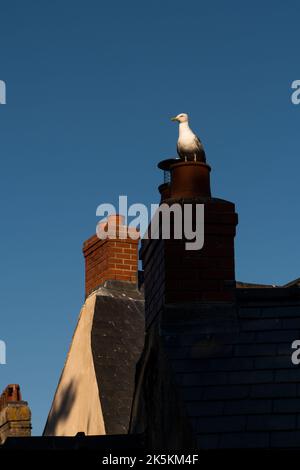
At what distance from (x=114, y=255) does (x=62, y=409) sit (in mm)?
2865

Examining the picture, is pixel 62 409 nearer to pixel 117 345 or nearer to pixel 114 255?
pixel 117 345

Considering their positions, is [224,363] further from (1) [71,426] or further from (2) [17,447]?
(1) [71,426]

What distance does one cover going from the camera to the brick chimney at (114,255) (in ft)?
72.1

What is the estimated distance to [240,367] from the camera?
12836 mm

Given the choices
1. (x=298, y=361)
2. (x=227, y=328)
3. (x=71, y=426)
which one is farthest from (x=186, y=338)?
(x=71, y=426)

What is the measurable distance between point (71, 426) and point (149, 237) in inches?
244

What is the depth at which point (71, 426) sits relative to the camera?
20500mm

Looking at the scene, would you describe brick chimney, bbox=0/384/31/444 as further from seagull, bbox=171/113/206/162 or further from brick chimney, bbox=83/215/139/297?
seagull, bbox=171/113/206/162

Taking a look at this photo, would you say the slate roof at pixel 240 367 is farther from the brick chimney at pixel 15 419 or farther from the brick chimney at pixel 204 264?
the brick chimney at pixel 15 419

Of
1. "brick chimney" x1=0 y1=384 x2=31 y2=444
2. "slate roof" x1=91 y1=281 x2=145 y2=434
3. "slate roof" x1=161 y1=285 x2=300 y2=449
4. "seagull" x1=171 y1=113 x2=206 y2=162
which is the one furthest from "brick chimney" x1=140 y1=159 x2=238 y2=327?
"brick chimney" x1=0 y1=384 x2=31 y2=444

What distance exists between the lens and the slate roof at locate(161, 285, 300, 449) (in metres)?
12.0

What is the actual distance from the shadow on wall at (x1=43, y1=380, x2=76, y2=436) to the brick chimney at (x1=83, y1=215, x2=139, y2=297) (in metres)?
1.92

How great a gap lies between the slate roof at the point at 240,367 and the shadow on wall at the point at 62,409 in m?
7.13

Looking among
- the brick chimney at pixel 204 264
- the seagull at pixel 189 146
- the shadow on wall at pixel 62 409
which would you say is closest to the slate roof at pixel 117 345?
the shadow on wall at pixel 62 409
